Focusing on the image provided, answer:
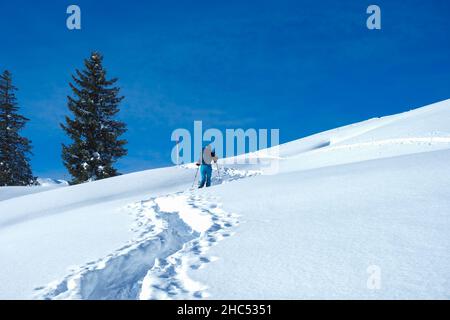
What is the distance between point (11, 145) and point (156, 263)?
30.9 metres

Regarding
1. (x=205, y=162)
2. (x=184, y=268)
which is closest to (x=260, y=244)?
(x=184, y=268)

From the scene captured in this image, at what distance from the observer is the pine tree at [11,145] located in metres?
30.0

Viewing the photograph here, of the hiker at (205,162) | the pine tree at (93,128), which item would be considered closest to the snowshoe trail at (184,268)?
the hiker at (205,162)

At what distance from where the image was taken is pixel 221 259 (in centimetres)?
449

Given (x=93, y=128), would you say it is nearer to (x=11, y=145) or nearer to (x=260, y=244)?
(x=11, y=145)

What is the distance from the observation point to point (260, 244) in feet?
15.9

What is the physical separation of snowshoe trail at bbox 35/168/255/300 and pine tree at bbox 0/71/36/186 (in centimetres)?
2709

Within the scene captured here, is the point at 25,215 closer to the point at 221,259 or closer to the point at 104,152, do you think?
the point at 221,259

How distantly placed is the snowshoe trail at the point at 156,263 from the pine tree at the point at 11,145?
2709 cm

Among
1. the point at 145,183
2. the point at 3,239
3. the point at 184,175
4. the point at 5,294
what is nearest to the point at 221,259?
the point at 5,294

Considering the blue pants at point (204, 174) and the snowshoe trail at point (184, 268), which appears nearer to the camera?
the snowshoe trail at point (184, 268)

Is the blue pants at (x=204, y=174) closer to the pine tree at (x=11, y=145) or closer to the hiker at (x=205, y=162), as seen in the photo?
the hiker at (x=205, y=162)

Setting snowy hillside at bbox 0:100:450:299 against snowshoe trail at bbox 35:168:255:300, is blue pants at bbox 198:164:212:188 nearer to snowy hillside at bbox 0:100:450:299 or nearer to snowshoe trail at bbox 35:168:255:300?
snowy hillside at bbox 0:100:450:299

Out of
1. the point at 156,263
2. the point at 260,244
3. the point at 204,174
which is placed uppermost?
the point at 204,174
